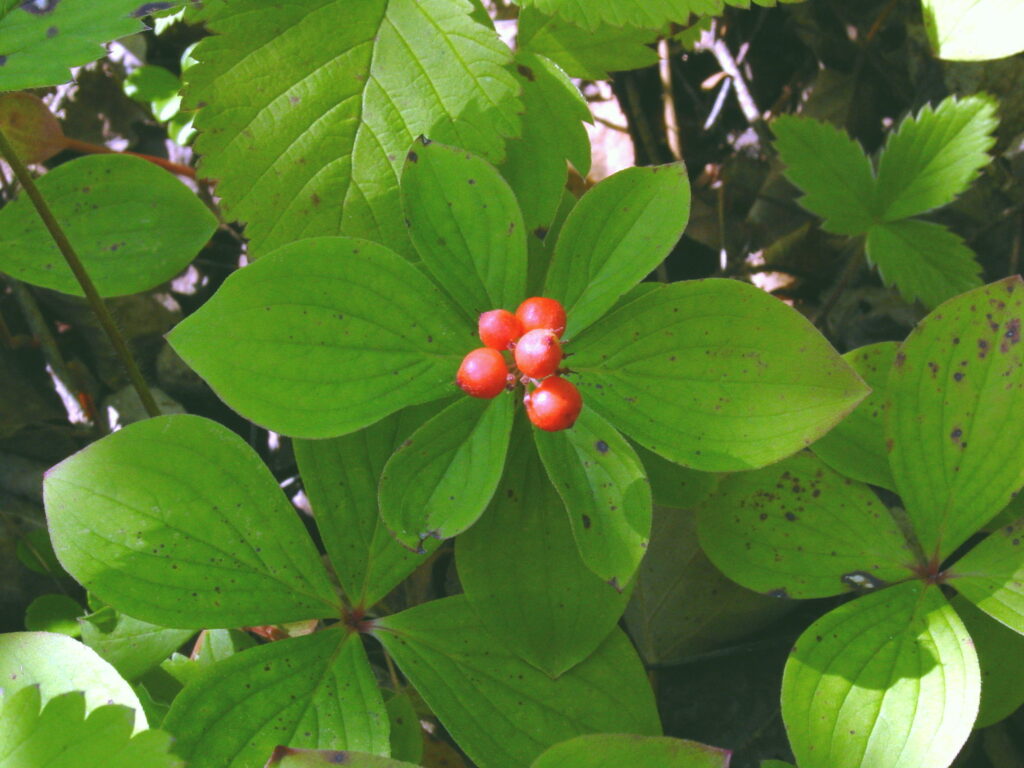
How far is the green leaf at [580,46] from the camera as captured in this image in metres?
Answer: 1.98

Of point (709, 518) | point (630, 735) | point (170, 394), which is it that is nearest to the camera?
point (630, 735)

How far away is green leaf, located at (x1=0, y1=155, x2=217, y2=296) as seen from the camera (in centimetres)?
190

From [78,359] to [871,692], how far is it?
2.32m

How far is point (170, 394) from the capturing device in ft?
8.20

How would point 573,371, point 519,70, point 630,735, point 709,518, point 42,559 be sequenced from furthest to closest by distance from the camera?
point 42,559 < point 519,70 < point 709,518 < point 573,371 < point 630,735

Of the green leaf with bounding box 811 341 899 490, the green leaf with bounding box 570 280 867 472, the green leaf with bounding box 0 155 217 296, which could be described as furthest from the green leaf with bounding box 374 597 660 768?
the green leaf with bounding box 0 155 217 296

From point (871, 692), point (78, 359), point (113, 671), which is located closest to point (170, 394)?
point (78, 359)

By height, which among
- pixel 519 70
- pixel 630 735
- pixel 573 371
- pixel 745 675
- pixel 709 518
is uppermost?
pixel 519 70

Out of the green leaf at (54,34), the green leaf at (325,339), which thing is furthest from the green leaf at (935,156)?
the green leaf at (54,34)

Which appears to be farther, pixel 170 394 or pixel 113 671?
pixel 170 394

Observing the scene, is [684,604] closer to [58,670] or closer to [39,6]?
[58,670]

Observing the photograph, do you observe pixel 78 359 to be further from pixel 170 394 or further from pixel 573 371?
pixel 573 371

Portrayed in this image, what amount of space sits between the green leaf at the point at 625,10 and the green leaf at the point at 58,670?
4.75ft

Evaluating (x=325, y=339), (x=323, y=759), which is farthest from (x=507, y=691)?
(x=325, y=339)
